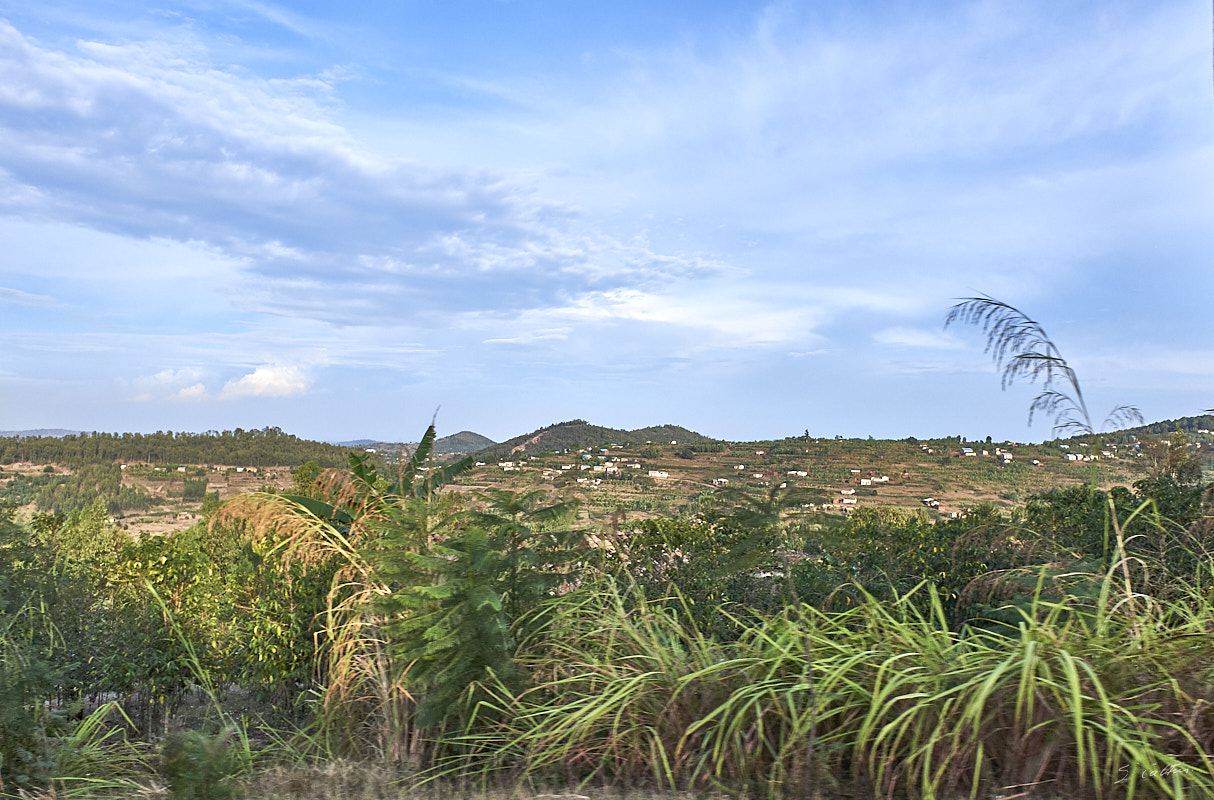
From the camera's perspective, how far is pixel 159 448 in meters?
38.2

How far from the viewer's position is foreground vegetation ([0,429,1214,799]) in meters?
3.19

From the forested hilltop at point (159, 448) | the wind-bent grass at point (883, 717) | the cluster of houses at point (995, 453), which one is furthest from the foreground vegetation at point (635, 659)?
the forested hilltop at point (159, 448)

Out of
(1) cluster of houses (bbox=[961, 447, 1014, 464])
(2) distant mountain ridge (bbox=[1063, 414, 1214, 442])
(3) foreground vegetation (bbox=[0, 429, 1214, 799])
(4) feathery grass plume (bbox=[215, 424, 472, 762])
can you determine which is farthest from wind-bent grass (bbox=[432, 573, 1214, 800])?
(1) cluster of houses (bbox=[961, 447, 1014, 464])

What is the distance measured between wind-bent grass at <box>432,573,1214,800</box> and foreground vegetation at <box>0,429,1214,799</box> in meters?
Result: 0.02

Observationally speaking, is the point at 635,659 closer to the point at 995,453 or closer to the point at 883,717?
the point at 883,717

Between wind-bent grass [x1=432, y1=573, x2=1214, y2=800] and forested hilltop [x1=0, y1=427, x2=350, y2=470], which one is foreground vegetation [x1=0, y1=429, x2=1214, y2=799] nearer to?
wind-bent grass [x1=432, y1=573, x2=1214, y2=800]

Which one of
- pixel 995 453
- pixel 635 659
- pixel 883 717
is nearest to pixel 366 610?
pixel 635 659

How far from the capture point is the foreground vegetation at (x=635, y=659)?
319cm

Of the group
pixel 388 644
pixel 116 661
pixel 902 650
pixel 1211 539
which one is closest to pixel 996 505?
pixel 1211 539

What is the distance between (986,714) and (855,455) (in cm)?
719

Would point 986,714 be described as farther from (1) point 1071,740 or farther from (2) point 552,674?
(2) point 552,674

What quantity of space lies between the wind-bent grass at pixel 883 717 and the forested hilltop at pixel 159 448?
97.1ft

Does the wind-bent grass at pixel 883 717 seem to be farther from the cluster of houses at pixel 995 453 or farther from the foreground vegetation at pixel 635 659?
the cluster of houses at pixel 995 453

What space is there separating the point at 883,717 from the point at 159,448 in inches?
1674
